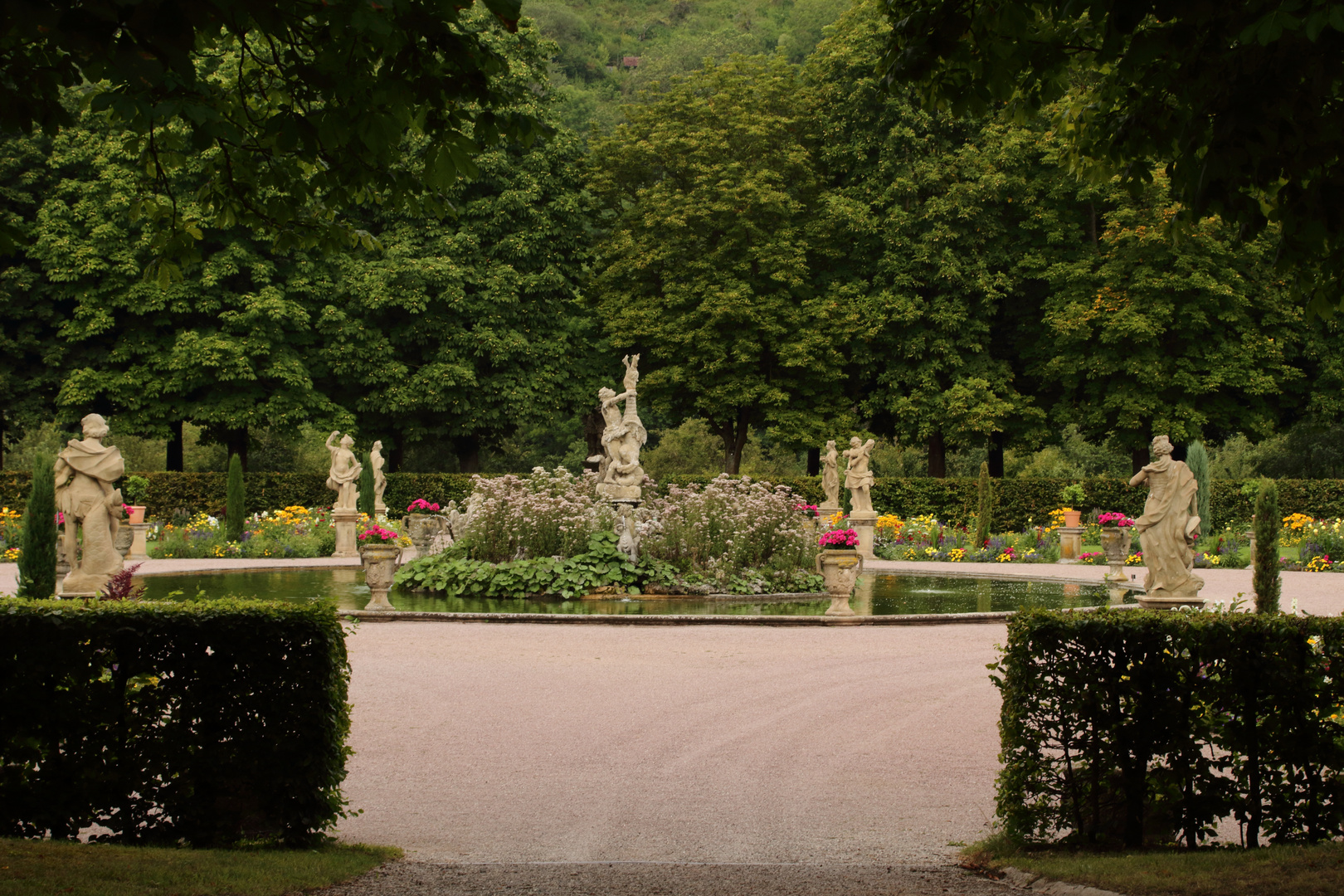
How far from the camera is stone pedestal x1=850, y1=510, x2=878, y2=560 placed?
25.0m

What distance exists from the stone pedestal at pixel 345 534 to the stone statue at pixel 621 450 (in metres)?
7.17

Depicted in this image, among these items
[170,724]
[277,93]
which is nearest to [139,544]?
[277,93]

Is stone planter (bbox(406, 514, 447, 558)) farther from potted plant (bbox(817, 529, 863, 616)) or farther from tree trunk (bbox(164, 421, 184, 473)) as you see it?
tree trunk (bbox(164, 421, 184, 473))

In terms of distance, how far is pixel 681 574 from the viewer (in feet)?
57.6

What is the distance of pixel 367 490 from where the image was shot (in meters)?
27.6

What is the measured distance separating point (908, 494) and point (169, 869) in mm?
26717

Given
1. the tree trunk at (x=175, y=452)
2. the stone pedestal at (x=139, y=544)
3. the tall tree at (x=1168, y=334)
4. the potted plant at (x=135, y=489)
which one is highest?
the tall tree at (x=1168, y=334)

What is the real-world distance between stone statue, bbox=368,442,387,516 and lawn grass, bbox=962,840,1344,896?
2385 centimetres

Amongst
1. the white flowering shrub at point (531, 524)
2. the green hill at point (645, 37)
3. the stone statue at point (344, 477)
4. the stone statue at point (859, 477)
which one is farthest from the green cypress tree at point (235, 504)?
the green hill at point (645, 37)

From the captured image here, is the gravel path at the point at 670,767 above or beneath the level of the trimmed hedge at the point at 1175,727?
beneath

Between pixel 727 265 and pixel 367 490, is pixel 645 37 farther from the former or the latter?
pixel 367 490

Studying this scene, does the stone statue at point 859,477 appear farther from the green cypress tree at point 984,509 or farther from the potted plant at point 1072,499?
the potted plant at point 1072,499

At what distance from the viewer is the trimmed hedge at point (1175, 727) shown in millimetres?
5367

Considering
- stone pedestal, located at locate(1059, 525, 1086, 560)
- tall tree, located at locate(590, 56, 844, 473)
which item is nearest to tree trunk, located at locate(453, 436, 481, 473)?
tall tree, located at locate(590, 56, 844, 473)
